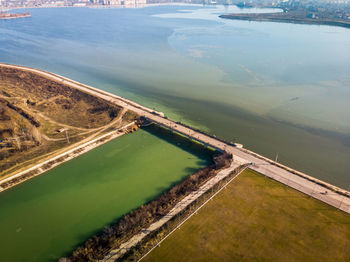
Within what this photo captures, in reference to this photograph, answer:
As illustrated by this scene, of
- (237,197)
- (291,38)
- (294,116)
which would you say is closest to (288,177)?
(237,197)

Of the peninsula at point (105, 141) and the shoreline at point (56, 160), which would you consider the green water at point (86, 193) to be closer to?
the shoreline at point (56, 160)

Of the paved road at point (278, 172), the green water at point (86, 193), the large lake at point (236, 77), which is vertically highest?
the large lake at point (236, 77)

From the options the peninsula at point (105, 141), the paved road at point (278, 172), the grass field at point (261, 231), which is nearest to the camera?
the grass field at point (261, 231)

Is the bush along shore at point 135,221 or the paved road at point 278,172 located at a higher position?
the paved road at point 278,172

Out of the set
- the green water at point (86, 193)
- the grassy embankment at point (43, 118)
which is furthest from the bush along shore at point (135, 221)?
the grassy embankment at point (43, 118)

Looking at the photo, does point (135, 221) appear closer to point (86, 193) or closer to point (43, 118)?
point (86, 193)

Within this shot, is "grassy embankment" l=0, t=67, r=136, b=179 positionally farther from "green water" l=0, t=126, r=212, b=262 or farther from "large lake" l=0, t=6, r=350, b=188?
"large lake" l=0, t=6, r=350, b=188

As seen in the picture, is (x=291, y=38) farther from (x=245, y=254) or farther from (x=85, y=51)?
(x=245, y=254)
